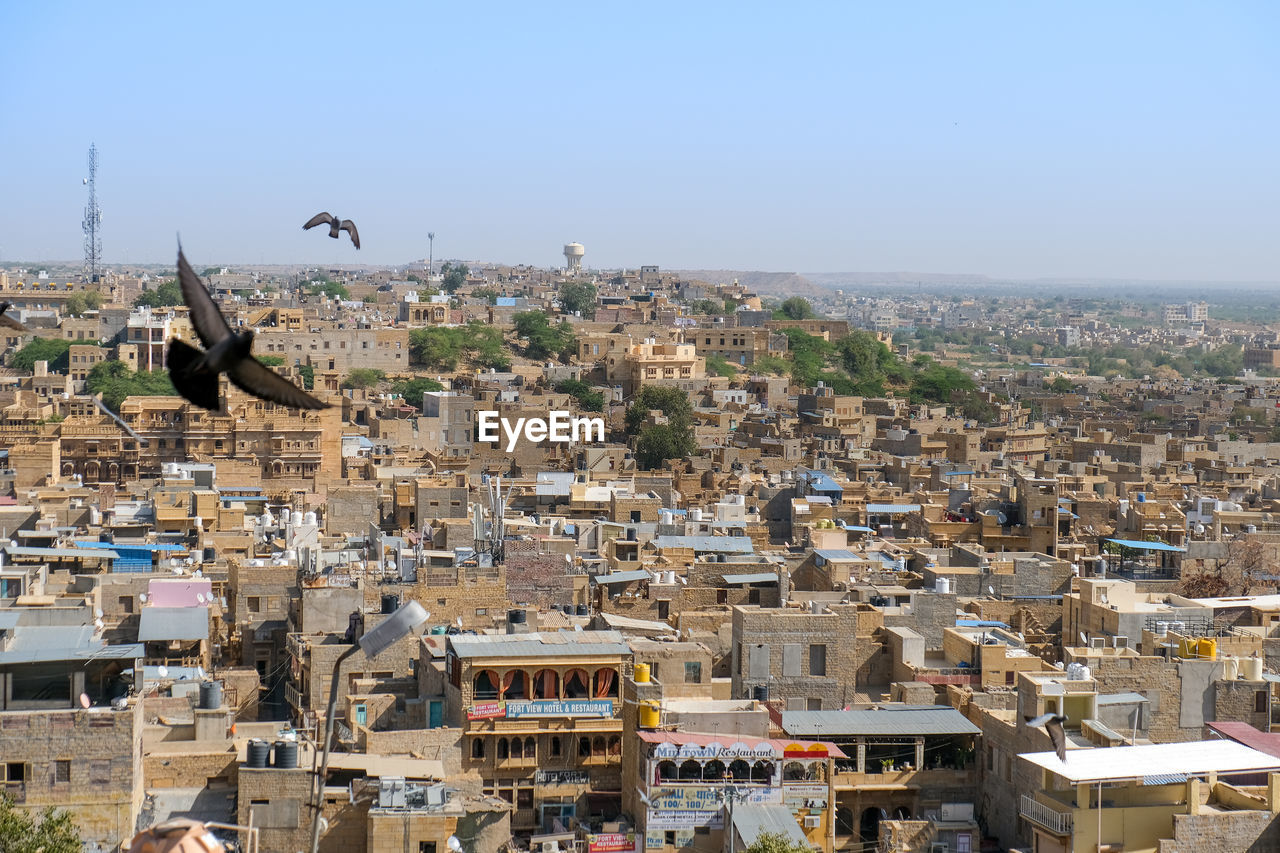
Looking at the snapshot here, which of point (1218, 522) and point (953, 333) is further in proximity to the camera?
point (953, 333)

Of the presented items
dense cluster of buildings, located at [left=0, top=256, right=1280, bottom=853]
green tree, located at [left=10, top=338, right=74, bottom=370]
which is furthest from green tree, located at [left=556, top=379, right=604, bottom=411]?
green tree, located at [left=10, top=338, right=74, bottom=370]

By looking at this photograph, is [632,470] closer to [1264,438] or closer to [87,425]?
[87,425]

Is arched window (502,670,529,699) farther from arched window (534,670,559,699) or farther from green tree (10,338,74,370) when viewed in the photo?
green tree (10,338,74,370)

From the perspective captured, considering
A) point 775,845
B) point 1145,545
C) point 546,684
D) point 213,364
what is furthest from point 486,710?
point 1145,545

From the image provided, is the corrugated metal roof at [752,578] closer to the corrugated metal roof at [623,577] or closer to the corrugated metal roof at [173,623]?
the corrugated metal roof at [623,577]

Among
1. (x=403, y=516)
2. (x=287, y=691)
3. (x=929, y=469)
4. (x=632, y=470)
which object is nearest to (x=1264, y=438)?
(x=929, y=469)

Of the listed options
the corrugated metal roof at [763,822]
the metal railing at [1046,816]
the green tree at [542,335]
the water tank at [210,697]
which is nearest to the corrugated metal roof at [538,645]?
the water tank at [210,697]

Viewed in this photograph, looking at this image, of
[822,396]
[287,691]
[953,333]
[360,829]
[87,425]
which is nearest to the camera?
[360,829]

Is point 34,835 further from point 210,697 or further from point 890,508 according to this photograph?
point 890,508
